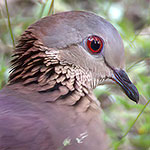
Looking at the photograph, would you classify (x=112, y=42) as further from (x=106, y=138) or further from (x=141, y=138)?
(x=141, y=138)

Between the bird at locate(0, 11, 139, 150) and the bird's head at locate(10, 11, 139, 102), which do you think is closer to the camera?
the bird at locate(0, 11, 139, 150)

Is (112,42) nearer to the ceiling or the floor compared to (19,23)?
nearer to the floor

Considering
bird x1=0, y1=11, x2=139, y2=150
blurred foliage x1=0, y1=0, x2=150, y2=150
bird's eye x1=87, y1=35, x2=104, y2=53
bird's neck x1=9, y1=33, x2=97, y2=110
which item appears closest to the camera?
bird x1=0, y1=11, x2=139, y2=150

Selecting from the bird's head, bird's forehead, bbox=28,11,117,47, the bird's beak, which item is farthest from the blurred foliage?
bird's forehead, bbox=28,11,117,47

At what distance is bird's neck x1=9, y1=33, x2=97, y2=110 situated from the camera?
215cm

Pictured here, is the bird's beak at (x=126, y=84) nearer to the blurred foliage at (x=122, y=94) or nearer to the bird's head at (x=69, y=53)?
the bird's head at (x=69, y=53)

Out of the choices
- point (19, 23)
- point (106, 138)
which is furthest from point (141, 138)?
point (19, 23)

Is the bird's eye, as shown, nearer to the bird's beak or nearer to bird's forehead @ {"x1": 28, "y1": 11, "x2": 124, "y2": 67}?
bird's forehead @ {"x1": 28, "y1": 11, "x2": 124, "y2": 67}

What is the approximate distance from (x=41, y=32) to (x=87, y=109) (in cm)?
63

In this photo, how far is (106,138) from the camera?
82.6 inches

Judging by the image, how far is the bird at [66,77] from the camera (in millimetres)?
1928

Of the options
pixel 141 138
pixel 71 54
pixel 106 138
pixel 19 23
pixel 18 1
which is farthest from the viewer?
pixel 18 1

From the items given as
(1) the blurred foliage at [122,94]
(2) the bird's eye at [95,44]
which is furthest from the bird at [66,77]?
(1) the blurred foliage at [122,94]

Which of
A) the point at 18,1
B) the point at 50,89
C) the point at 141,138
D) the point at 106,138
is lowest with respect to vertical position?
the point at 141,138
